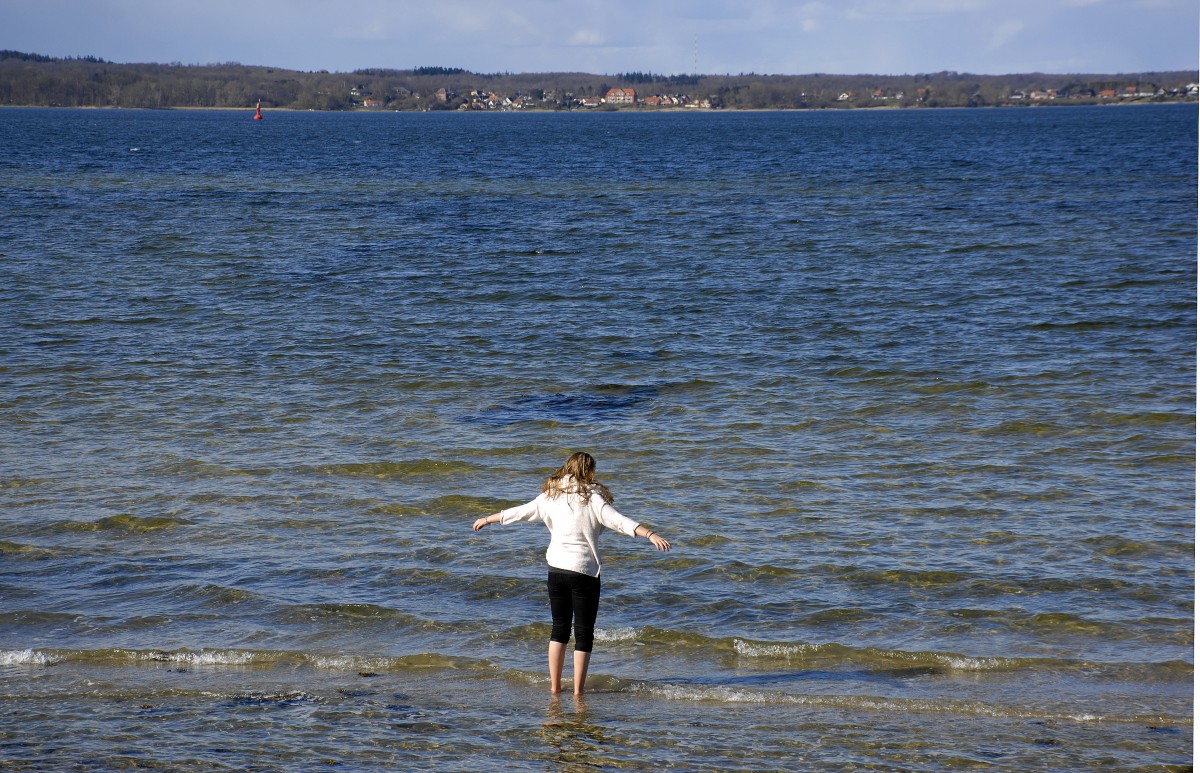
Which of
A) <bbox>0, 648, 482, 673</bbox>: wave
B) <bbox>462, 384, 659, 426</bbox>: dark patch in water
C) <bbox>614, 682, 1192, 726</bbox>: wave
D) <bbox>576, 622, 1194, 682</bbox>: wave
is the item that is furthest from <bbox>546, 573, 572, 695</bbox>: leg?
<bbox>462, 384, 659, 426</bbox>: dark patch in water

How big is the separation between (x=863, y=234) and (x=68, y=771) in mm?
34910

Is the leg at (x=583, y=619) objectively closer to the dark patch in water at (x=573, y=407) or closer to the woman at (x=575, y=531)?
the woman at (x=575, y=531)

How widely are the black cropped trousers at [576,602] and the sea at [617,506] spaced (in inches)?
19.2

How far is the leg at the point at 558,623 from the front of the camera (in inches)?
288

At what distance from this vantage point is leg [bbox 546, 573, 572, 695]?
732cm

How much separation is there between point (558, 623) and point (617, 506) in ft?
16.3

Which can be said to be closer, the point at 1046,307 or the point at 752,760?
the point at 752,760

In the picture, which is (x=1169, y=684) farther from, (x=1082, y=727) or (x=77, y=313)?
(x=77, y=313)

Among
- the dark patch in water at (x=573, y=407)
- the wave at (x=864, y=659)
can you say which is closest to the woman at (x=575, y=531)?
the wave at (x=864, y=659)

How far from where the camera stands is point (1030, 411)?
16031 millimetres

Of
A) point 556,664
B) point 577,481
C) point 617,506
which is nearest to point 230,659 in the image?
point 556,664

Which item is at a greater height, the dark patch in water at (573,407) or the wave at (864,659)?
the dark patch in water at (573,407)

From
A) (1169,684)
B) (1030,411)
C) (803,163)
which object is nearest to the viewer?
(1169,684)

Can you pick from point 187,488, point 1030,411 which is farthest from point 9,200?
point 1030,411
